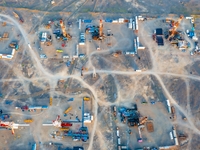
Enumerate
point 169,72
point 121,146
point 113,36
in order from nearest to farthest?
1. point 121,146
2. point 169,72
3. point 113,36

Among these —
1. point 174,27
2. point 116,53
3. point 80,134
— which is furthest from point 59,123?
point 174,27

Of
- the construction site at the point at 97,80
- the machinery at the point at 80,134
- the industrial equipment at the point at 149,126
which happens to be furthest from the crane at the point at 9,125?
the industrial equipment at the point at 149,126

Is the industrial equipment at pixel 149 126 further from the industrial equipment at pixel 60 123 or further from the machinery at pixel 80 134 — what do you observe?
the industrial equipment at pixel 60 123

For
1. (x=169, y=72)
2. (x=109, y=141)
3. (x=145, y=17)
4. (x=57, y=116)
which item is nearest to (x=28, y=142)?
(x=57, y=116)

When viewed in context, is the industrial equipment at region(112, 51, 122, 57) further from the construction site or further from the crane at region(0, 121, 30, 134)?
the crane at region(0, 121, 30, 134)

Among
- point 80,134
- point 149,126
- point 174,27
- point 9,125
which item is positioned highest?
point 174,27

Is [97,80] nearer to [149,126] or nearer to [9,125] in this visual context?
[149,126]

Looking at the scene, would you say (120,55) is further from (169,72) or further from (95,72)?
(169,72)

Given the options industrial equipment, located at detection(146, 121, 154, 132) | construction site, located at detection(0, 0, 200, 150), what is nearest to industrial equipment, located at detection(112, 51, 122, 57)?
construction site, located at detection(0, 0, 200, 150)
